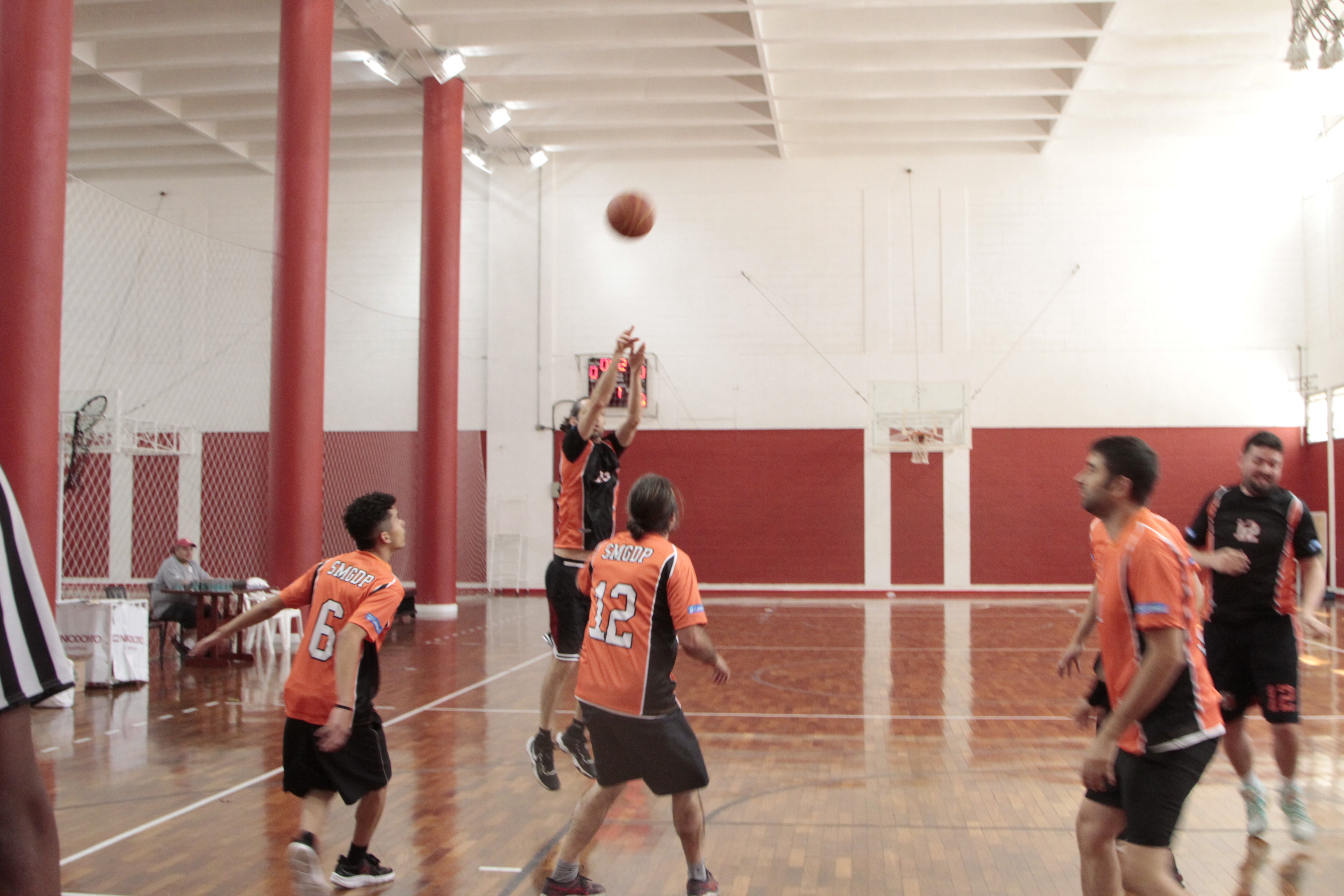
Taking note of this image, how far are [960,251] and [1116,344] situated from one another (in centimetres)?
301

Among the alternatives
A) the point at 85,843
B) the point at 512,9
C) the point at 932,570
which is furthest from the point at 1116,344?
the point at 85,843

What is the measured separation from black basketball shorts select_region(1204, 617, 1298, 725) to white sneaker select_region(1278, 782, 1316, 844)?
299 millimetres

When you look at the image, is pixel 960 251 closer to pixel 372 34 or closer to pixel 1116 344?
pixel 1116 344

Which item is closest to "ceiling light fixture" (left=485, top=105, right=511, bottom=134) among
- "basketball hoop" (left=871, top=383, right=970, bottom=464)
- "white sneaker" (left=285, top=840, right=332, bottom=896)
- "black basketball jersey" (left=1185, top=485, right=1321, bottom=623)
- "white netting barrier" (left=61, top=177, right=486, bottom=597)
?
"white netting barrier" (left=61, top=177, right=486, bottom=597)

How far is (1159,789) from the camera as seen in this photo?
253cm

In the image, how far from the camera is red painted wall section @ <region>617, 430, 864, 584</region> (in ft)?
57.3

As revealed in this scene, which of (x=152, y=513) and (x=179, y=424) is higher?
(x=179, y=424)

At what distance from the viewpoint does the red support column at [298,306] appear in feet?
35.7

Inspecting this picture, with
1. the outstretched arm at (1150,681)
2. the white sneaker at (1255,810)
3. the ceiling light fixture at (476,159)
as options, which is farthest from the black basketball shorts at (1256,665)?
the ceiling light fixture at (476,159)

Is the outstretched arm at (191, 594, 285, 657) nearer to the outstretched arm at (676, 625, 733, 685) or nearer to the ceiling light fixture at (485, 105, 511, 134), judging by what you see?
the outstretched arm at (676, 625, 733, 685)

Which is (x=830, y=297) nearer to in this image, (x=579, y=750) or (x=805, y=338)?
(x=805, y=338)

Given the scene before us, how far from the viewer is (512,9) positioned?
13453mm

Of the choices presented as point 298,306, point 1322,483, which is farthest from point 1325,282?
point 298,306

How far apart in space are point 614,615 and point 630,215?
16.5ft
